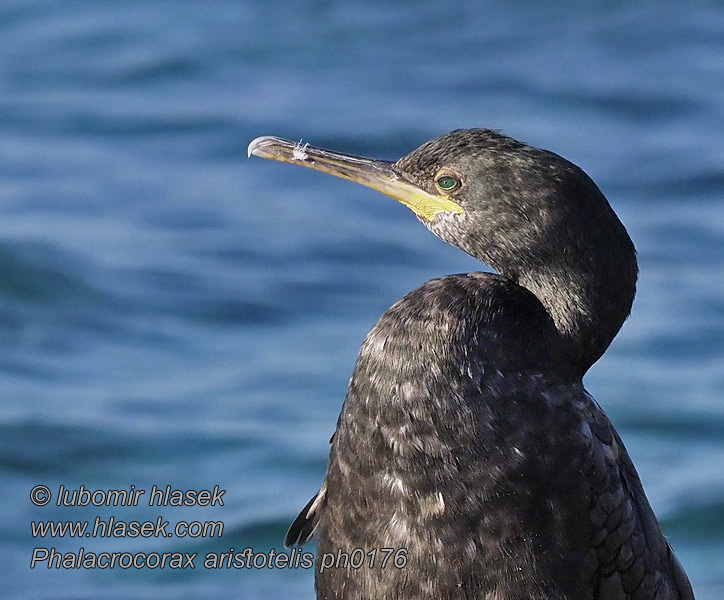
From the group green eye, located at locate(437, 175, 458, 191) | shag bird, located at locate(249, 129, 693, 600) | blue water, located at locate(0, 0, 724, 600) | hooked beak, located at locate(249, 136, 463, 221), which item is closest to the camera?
shag bird, located at locate(249, 129, 693, 600)

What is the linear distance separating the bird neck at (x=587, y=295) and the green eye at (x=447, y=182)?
0.36 meters

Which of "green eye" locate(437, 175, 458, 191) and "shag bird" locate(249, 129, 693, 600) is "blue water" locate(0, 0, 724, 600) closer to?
"shag bird" locate(249, 129, 693, 600)

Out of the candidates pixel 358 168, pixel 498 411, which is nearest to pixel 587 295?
pixel 498 411

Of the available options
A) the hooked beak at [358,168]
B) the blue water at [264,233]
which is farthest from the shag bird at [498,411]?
the blue water at [264,233]

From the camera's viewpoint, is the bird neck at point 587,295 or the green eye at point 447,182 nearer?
the bird neck at point 587,295

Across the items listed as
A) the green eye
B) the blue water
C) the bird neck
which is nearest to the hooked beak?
the green eye

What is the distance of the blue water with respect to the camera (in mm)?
7961

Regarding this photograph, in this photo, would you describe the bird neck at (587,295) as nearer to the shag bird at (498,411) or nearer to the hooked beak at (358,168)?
the shag bird at (498,411)

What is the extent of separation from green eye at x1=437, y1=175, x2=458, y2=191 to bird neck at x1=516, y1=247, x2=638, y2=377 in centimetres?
36

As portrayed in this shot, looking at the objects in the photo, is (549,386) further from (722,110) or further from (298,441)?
(722,110)

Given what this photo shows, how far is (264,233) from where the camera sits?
10.2 metres

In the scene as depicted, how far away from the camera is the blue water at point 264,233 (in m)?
7.96

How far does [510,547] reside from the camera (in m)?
4.72

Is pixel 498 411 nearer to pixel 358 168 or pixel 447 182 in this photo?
pixel 447 182
